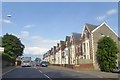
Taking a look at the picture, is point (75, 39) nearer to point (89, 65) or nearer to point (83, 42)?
point (83, 42)

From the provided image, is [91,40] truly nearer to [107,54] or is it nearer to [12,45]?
[107,54]

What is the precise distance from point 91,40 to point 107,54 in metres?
6.80

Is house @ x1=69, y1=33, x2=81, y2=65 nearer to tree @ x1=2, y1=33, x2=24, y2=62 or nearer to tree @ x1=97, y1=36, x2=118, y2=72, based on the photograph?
tree @ x1=97, y1=36, x2=118, y2=72

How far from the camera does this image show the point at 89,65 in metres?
55.9

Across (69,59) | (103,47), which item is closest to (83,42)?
(103,47)

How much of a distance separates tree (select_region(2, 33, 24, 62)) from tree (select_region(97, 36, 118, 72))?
42463mm

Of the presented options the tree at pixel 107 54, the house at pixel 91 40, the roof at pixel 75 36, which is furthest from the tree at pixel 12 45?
the tree at pixel 107 54

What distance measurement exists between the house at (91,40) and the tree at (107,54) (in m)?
2.73

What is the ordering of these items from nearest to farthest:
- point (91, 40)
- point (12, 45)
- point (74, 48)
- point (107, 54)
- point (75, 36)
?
point (107, 54) < point (91, 40) < point (74, 48) < point (75, 36) < point (12, 45)

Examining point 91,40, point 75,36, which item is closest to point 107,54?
point 91,40

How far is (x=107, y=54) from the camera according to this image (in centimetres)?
5172

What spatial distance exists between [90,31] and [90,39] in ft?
6.12

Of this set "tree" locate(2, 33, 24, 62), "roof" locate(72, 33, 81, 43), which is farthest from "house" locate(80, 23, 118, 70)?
"tree" locate(2, 33, 24, 62)

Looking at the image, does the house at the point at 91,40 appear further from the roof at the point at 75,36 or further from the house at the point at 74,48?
the roof at the point at 75,36
